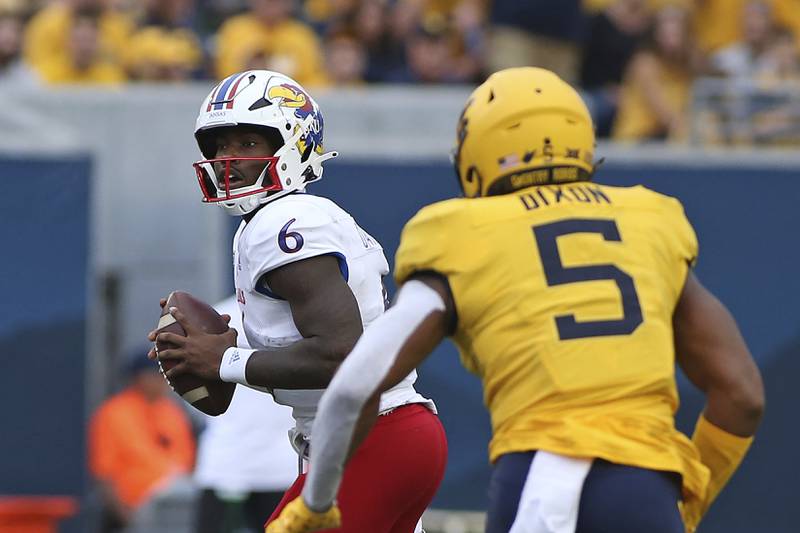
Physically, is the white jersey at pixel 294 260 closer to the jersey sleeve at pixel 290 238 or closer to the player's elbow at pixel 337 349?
the jersey sleeve at pixel 290 238

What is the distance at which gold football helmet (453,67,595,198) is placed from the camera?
11.5ft

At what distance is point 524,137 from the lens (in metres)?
3.49

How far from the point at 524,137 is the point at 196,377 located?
1197 millimetres

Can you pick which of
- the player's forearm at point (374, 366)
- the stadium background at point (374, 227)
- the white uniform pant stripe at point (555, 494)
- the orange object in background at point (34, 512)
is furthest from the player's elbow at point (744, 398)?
the orange object in background at point (34, 512)

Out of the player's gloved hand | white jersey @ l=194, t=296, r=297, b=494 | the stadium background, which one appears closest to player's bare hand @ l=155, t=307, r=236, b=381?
the player's gloved hand

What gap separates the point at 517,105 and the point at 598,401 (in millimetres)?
718

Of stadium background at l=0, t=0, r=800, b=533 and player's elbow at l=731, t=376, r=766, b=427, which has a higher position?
player's elbow at l=731, t=376, r=766, b=427

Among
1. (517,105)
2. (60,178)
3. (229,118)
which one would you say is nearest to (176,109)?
(60,178)

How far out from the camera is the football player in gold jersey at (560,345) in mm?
3273

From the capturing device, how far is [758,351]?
8.38 m

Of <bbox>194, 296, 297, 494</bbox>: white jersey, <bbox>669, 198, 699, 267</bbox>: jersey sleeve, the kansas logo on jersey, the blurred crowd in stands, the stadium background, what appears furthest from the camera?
the blurred crowd in stands

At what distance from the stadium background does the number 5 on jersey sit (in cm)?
499

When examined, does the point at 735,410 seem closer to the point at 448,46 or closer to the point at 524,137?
the point at 524,137

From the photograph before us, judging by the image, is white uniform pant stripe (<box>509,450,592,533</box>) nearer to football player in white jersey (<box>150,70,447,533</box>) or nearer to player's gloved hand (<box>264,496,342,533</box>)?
player's gloved hand (<box>264,496,342,533</box>)
